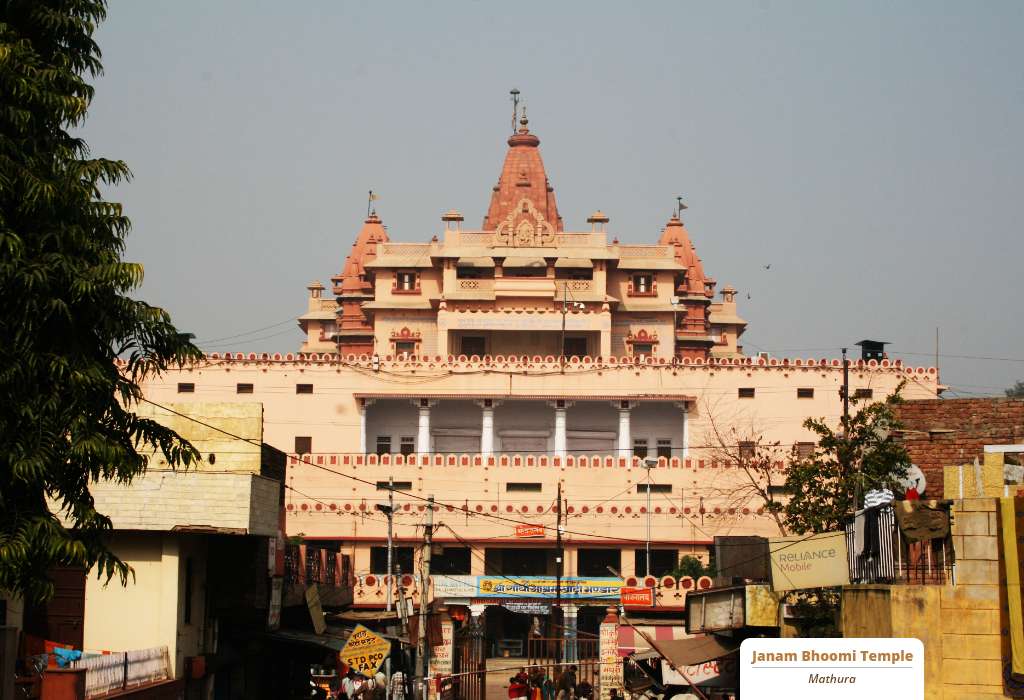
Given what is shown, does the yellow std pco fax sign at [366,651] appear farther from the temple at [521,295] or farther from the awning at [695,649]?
the temple at [521,295]

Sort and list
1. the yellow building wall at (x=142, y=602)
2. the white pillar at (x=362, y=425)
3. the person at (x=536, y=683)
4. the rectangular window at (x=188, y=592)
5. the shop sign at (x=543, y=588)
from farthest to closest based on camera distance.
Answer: the white pillar at (x=362, y=425), the shop sign at (x=543, y=588), the person at (x=536, y=683), the rectangular window at (x=188, y=592), the yellow building wall at (x=142, y=602)

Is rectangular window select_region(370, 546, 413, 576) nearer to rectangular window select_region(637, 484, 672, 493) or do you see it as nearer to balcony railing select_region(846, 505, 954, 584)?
rectangular window select_region(637, 484, 672, 493)

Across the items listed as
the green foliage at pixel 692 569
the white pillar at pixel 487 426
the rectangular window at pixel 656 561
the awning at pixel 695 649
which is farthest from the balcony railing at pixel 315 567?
the white pillar at pixel 487 426

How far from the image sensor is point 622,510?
59500 mm

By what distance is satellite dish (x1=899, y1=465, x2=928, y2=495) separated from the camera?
25953mm

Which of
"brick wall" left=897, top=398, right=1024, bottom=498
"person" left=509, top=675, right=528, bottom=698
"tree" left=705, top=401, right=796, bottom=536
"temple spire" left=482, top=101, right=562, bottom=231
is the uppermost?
"temple spire" left=482, top=101, right=562, bottom=231

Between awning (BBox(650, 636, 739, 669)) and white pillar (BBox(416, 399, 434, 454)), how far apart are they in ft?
122

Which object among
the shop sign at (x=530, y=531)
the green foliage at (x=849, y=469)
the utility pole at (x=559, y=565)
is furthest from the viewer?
the shop sign at (x=530, y=531)

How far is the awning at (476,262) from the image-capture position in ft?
228

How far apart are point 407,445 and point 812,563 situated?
45.0 m

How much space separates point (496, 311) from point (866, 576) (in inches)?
1835

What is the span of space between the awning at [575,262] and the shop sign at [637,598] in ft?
74.2

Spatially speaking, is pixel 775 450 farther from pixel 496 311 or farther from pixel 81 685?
pixel 81 685

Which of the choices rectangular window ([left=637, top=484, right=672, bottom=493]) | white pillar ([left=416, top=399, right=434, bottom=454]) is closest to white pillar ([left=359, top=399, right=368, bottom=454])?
white pillar ([left=416, top=399, right=434, bottom=454])
